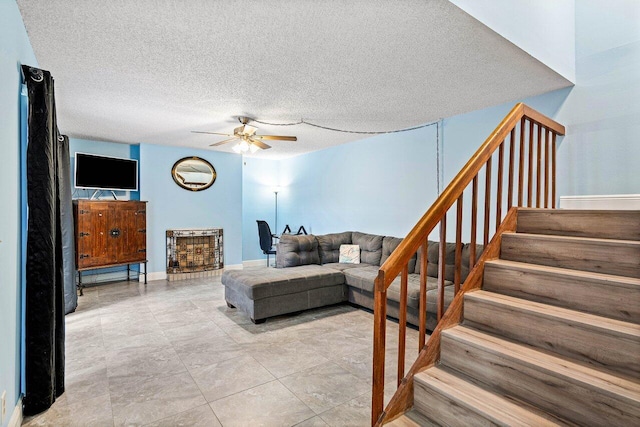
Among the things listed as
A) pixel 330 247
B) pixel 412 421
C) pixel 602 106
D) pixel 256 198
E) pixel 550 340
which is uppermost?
pixel 602 106

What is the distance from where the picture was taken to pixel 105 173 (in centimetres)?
541

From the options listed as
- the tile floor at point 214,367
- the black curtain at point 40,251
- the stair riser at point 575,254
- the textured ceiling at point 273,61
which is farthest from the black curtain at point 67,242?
the stair riser at point 575,254

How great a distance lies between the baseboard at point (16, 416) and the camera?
70.2 inches

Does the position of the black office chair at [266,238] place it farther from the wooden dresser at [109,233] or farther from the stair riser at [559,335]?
the stair riser at [559,335]

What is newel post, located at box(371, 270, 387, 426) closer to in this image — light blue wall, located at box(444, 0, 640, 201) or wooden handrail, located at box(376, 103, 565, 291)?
wooden handrail, located at box(376, 103, 565, 291)

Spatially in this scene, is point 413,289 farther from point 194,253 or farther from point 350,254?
point 194,253

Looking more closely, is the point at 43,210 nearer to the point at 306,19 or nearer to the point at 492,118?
the point at 306,19

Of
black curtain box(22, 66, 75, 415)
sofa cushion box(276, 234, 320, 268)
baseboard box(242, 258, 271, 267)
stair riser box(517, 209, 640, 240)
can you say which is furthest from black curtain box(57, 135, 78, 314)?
stair riser box(517, 209, 640, 240)

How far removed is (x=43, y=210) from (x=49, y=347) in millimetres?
860

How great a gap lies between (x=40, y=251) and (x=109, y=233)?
11.5 ft

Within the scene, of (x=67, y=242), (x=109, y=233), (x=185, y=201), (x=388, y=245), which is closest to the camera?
(x=67, y=242)

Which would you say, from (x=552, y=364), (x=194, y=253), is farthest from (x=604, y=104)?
(x=194, y=253)

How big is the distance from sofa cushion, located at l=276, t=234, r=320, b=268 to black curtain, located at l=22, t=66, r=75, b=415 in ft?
9.65

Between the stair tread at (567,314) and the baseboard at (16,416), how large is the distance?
8.92ft
